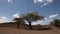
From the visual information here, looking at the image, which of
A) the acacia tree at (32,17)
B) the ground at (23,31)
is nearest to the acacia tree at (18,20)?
the acacia tree at (32,17)

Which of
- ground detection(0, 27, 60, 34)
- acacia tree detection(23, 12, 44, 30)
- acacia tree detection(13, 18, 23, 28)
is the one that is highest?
acacia tree detection(23, 12, 44, 30)

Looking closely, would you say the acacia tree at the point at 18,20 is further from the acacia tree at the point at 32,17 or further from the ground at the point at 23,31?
the ground at the point at 23,31

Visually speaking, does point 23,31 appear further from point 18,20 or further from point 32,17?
point 32,17

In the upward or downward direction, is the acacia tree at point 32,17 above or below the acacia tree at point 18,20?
above

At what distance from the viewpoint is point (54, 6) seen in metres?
7.77

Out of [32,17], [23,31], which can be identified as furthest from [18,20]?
[32,17]

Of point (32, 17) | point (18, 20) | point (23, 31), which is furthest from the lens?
point (32, 17)

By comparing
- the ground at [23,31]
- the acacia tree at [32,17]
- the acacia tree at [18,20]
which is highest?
the acacia tree at [32,17]

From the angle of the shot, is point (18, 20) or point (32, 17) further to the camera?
point (32, 17)

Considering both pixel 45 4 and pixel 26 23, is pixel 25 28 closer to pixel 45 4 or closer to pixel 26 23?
pixel 26 23

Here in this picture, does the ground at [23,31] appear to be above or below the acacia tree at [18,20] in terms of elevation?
below

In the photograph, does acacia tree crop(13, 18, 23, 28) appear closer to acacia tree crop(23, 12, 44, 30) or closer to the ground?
acacia tree crop(23, 12, 44, 30)

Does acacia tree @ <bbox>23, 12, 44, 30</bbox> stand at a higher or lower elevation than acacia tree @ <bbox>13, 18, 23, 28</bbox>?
higher

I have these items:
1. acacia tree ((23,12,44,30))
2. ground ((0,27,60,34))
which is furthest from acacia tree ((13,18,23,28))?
ground ((0,27,60,34))
